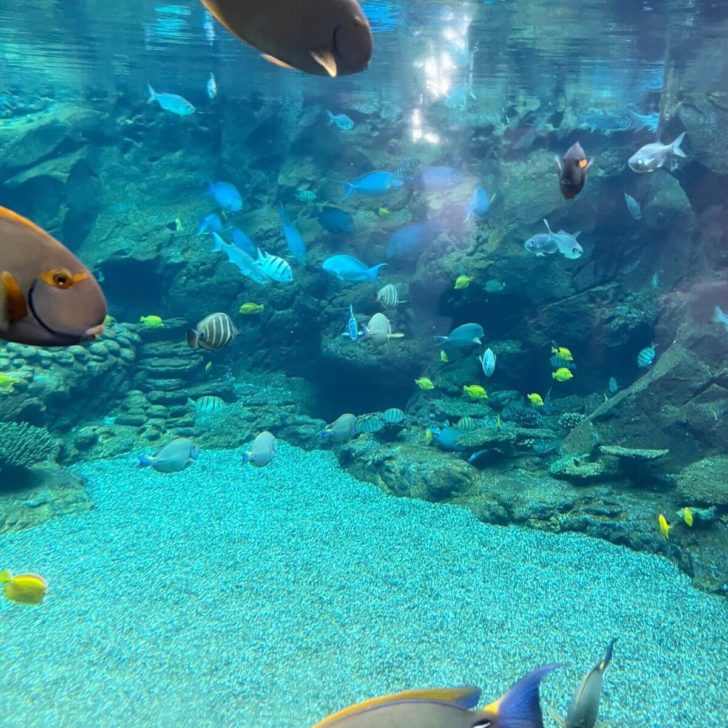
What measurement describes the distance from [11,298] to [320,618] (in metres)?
4.88

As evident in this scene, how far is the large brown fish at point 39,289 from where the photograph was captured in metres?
1.13

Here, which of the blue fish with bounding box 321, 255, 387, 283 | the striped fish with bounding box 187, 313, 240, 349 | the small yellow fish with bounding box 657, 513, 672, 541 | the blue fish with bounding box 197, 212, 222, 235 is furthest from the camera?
the blue fish with bounding box 197, 212, 222, 235

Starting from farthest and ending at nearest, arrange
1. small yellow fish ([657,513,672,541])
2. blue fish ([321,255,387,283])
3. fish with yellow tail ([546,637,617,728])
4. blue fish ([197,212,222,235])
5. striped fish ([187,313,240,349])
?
blue fish ([197,212,222,235]), blue fish ([321,255,387,283]), small yellow fish ([657,513,672,541]), striped fish ([187,313,240,349]), fish with yellow tail ([546,637,617,728])

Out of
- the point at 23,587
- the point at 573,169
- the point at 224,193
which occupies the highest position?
the point at 573,169

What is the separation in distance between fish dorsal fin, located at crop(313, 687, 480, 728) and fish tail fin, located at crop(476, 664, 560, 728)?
5 centimetres

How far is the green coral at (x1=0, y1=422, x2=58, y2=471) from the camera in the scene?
28.0 ft

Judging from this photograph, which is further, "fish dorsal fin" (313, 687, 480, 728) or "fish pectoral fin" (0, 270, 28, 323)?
"fish dorsal fin" (313, 687, 480, 728)

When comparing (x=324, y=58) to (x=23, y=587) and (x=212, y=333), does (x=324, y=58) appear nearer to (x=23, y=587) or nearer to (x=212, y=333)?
(x=212, y=333)

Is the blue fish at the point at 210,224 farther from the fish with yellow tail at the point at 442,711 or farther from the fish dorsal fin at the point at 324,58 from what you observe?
the fish with yellow tail at the point at 442,711

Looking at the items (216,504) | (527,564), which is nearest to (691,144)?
(527,564)

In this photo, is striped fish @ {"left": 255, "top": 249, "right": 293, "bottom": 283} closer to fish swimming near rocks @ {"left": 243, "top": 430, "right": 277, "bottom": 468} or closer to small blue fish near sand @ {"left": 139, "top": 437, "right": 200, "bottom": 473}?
fish swimming near rocks @ {"left": 243, "top": 430, "right": 277, "bottom": 468}

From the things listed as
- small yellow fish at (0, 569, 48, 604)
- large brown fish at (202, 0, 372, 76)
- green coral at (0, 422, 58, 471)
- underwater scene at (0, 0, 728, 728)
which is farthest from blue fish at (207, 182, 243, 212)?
large brown fish at (202, 0, 372, 76)

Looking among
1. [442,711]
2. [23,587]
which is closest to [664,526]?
[442,711]

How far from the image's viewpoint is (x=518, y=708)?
1.29m
